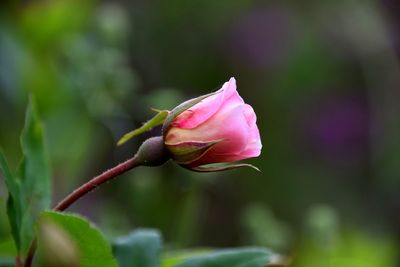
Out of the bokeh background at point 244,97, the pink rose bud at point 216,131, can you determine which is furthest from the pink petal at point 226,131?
the bokeh background at point 244,97

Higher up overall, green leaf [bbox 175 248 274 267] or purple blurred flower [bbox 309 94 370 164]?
green leaf [bbox 175 248 274 267]

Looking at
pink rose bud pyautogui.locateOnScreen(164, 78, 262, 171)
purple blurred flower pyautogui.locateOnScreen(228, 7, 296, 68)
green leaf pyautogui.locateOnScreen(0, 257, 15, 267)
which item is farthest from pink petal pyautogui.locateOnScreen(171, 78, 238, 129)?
purple blurred flower pyautogui.locateOnScreen(228, 7, 296, 68)

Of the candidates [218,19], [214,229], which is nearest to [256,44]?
[218,19]

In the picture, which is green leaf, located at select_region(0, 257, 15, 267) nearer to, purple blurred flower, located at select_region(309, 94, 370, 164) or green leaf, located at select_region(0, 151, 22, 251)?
green leaf, located at select_region(0, 151, 22, 251)

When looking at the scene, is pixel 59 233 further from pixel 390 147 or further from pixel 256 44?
→ pixel 256 44

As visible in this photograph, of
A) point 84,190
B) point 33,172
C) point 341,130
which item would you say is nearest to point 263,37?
point 341,130

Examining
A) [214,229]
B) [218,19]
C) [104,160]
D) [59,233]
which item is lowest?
[214,229]

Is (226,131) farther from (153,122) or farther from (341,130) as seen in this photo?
(341,130)
